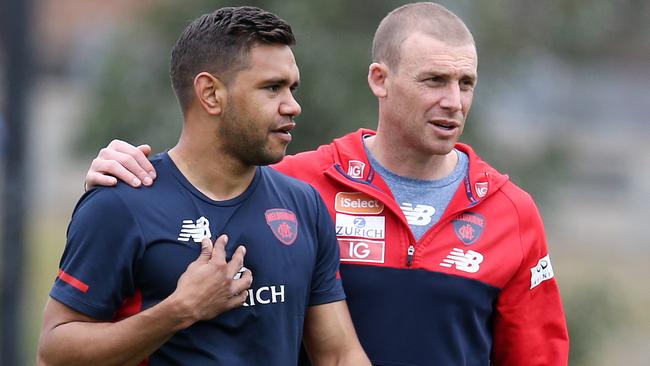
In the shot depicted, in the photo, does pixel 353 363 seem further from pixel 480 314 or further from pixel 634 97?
pixel 634 97

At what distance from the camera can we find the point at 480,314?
4.71 m

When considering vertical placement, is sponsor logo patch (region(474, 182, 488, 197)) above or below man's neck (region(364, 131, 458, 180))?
below

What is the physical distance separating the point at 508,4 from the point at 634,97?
38.7 ft

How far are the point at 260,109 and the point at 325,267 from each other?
2.09 feet

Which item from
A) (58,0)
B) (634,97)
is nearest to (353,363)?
(634,97)

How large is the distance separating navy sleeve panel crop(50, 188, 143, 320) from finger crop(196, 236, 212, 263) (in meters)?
0.20

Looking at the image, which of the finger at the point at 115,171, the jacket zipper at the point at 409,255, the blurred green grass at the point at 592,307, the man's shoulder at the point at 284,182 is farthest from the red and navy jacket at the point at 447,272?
the blurred green grass at the point at 592,307

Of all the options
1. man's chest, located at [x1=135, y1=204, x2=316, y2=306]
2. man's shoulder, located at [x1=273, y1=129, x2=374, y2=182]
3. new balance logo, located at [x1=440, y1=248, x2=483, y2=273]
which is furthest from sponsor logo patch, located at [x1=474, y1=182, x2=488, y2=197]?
man's chest, located at [x1=135, y1=204, x2=316, y2=306]

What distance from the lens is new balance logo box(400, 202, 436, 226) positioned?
475 cm

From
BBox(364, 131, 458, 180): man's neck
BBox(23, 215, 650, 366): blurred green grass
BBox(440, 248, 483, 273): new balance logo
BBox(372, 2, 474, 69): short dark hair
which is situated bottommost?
BBox(23, 215, 650, 366): blurred green grass

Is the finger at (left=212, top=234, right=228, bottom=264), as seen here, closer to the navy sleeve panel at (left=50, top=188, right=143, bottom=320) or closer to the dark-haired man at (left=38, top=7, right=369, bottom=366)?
the dark-haired man at (left=38, top=7, right=369, bottom=366)

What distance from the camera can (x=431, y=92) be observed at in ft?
15.4

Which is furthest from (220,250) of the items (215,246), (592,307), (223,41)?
(592,307)

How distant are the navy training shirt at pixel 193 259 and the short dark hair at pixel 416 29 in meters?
0.88
